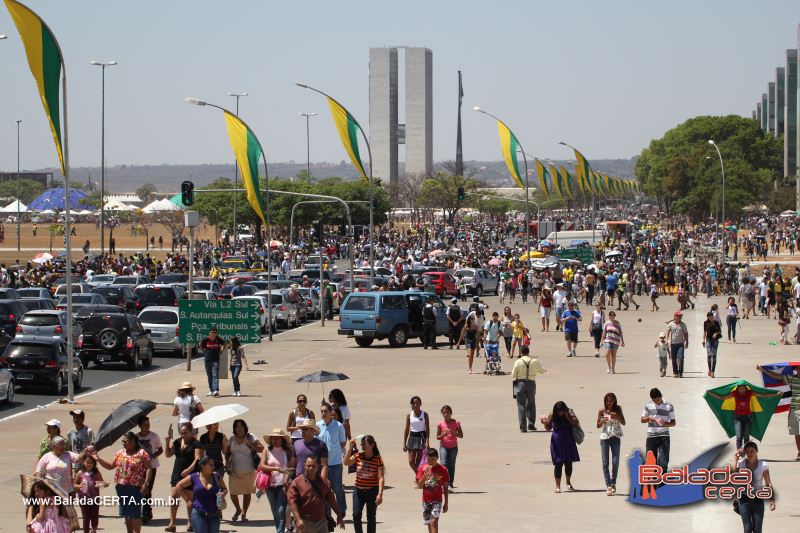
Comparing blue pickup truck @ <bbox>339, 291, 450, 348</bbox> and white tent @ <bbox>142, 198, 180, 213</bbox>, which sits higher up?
white tent @ <bbox>142, 198, 180, 213</bbox>

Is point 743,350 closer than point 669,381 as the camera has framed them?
No

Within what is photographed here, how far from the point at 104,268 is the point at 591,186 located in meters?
35.3

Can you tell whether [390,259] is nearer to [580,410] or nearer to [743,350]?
[743,350]

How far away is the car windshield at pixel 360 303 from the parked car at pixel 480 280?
2392 centimetres

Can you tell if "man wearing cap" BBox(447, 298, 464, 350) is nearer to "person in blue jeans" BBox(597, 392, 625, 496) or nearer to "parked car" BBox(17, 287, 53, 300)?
"parked car" BBox(17, 287, 53, 300)

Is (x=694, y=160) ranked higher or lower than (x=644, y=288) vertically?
higher

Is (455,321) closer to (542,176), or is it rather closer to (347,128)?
(347,128)

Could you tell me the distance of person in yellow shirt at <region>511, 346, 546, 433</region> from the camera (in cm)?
2150

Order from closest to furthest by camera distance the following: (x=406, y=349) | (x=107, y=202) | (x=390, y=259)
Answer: (x=406, y=349) → (x=390, y=259) → (x=107, y=202)

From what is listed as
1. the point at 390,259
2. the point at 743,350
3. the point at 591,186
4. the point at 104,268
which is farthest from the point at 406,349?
the point at 591,186

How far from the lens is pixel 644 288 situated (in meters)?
62.6

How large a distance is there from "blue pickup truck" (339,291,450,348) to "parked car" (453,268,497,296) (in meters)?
23.8

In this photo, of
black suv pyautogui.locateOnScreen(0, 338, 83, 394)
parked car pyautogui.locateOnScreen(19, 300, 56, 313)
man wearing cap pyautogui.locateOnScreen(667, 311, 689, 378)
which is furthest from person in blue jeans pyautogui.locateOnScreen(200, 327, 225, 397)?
parked car pyautogui.locateOnScreen(19, 300, 56, 313)

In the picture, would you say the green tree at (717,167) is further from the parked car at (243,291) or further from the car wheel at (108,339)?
the car wheel at (108,339)
